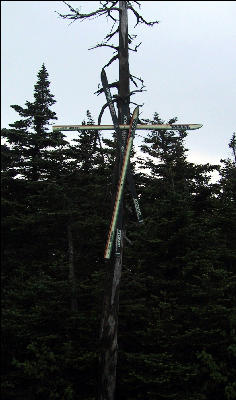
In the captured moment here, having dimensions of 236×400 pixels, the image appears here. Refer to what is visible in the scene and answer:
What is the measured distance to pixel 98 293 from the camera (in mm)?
9953

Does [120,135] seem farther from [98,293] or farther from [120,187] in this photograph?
[98,293]

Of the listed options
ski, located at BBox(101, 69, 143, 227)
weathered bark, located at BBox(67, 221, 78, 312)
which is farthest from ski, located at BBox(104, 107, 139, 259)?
weathered bark, located at BBox(67, 221, 78, 312)

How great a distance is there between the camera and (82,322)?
1015cm

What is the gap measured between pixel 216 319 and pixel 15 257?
8627 millimetres

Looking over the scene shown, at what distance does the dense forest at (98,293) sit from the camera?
28.2ft

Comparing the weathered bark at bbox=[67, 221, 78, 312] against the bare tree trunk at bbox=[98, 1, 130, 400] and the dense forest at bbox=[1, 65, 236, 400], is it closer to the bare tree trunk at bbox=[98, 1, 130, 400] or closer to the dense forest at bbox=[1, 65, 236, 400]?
the dense forest at bbox=[1, 65, 236, 400]

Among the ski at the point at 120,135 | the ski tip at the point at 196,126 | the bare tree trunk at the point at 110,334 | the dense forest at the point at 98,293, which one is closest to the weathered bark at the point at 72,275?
the dense forest at the point at 98,293

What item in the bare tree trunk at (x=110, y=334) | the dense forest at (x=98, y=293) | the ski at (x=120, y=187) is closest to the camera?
the bare tree trunk at (x=110, y=334)

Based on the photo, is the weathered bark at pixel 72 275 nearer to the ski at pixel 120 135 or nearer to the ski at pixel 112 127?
the ski at pixel 120 135

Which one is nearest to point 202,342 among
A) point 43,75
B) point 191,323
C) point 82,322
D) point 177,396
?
point 191,323

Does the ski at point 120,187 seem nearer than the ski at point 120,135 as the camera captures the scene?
Yes

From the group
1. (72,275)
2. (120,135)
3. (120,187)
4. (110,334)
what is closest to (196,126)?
(120,135)

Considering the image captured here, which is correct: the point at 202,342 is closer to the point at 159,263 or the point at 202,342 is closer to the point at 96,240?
the point at 159,263

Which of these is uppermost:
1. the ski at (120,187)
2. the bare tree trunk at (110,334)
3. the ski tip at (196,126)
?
the ski tip at (196,126)
